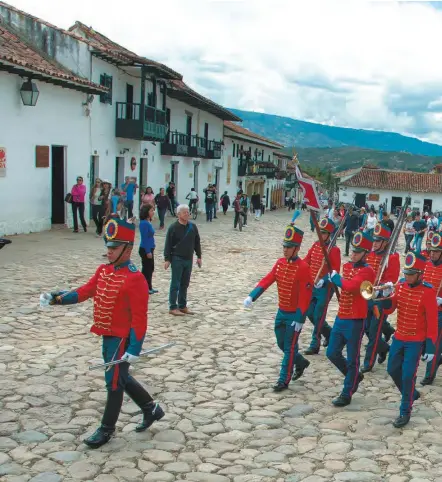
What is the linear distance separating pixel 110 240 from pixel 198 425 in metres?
1.81

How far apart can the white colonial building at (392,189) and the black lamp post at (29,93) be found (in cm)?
5670

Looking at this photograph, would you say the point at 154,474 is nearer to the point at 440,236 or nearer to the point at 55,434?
the point at 55,434

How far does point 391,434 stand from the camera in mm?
5207

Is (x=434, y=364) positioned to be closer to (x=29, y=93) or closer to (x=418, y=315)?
(x=418, y=315)

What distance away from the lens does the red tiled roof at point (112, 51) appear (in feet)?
67.1

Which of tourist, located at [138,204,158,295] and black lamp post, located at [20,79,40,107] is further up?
black lamp post, located at [20,79,40,107]

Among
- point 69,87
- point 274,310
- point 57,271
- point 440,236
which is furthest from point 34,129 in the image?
point 440,236

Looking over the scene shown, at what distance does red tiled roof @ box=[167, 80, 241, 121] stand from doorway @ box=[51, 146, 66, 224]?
373 inches

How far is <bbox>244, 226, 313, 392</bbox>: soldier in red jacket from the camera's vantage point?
601 centimetres

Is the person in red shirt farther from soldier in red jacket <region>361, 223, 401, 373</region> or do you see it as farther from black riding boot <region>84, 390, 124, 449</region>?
black riding boot <region>84, 390, 124, 449</region>

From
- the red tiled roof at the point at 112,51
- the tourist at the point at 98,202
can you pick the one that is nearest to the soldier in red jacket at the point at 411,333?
the tourist at the point at 98,202

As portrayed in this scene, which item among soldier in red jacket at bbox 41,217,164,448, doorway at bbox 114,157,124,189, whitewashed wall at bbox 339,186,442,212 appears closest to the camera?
soldier in red jacket at bbox 41,217,164,448

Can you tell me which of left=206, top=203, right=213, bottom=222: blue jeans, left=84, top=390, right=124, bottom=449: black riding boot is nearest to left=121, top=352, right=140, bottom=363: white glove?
left=84, top=390, right=124, bottom=449: black riding boot

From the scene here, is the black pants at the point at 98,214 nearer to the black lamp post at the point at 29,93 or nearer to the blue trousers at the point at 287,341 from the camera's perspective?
the black lamp post at the point at 29,93
